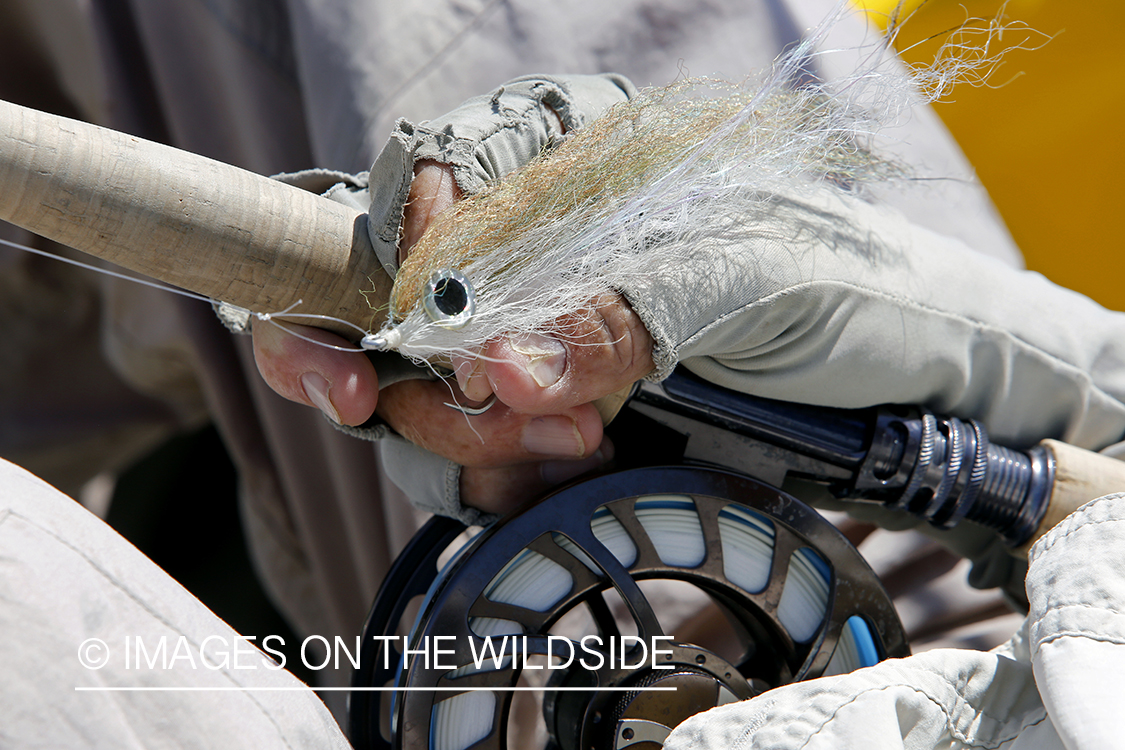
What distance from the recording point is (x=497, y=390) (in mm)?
545

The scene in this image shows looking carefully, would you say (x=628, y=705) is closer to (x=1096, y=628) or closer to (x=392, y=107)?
(x=1096, y=628)

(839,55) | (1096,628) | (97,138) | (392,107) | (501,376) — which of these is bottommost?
(1096,628)

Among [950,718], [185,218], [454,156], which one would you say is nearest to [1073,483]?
[950,718]

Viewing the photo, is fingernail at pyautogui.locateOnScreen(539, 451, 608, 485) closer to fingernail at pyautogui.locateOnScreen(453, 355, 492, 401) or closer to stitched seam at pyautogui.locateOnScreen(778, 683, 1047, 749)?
fingernail at pyautogui.locateOnScreen(453, 355, 492, 401)

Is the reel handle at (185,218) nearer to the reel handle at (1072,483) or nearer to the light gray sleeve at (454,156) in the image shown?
the light gray sleeve at (454,156)

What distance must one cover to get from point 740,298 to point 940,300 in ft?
0.85

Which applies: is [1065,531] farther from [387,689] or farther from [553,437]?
[387,689]

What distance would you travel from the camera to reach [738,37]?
1.13 meters

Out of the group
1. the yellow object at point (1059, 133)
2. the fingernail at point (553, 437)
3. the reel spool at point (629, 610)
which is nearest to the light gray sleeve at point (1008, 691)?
the reel spool at point (629, 610)

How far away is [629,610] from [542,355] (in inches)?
10.4

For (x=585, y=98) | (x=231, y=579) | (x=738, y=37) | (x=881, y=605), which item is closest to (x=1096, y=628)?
(x=881, y=605)

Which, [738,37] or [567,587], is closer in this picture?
[567,587]

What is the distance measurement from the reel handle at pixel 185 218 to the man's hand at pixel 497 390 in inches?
2.0

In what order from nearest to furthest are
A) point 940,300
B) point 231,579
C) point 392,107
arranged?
1. point 940,300
2. point 392,107
3. point 231,579
